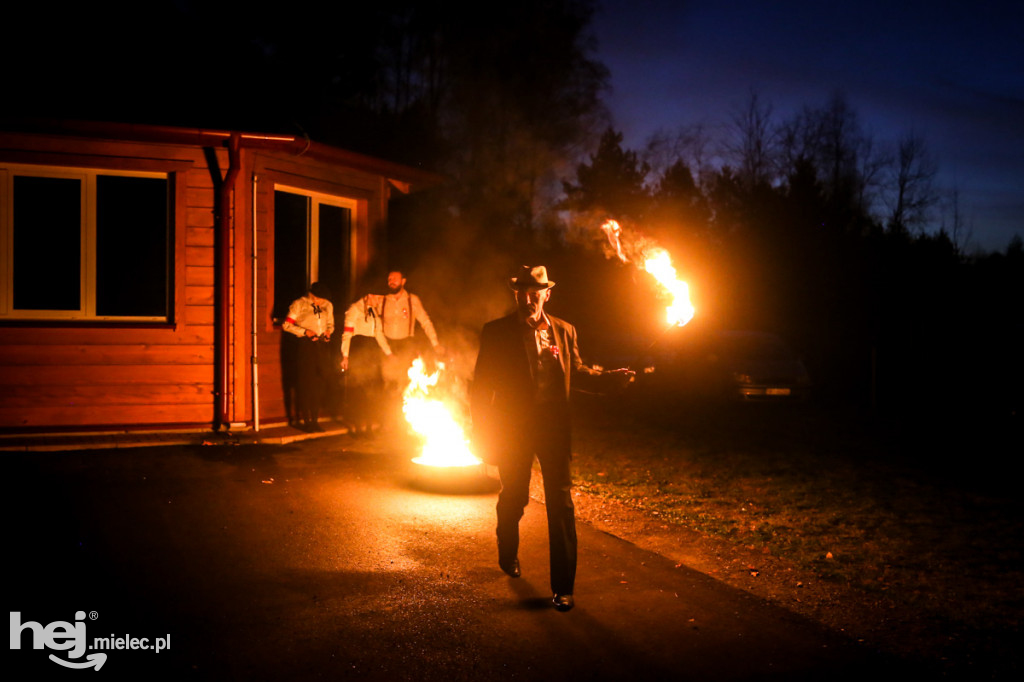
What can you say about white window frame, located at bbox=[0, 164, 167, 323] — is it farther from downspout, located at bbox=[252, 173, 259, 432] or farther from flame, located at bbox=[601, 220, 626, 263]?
flame, located at bbox=[601, 220, 626, 263]

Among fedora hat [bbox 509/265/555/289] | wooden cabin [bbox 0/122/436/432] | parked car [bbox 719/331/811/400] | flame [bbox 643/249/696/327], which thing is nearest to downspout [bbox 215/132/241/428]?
wooden cabin [bbox 0/122/436/432]

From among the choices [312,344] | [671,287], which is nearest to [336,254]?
[312,344]

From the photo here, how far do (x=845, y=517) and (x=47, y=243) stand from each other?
9.51 m

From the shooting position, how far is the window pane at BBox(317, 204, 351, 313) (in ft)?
39.0

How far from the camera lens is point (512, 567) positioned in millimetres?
5316

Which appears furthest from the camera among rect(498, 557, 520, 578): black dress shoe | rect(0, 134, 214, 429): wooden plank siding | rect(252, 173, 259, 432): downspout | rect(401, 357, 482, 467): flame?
rect(252, 173, 259, 432): downspout

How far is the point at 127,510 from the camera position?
22.0ft

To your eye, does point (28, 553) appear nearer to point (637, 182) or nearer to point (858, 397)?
point (858, 397)

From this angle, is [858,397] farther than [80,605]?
Yes

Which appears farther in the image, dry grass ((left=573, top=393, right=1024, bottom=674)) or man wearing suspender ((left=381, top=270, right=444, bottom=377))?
man wearing suspender ((left=381, top=270, right=444, bottom=377))

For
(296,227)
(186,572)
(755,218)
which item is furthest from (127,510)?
(755,218)

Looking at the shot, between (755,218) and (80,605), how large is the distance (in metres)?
30.9

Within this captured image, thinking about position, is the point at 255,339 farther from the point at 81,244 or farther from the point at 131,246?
the point at 81,244

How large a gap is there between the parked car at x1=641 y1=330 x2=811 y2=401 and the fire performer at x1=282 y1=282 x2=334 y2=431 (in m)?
6.84
